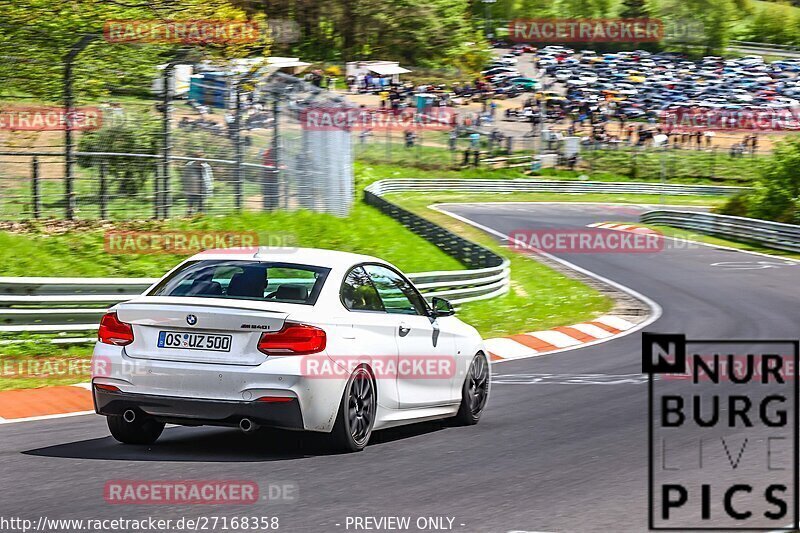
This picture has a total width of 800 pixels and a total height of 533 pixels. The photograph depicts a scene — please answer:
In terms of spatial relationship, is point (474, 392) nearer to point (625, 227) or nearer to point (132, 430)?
point (132, 430)

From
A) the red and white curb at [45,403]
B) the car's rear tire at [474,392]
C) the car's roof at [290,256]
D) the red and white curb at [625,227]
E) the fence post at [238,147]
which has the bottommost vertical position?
the red and white curb at [625,227]

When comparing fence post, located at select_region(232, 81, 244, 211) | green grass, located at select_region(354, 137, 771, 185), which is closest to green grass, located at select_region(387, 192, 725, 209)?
green grass, located at select_region(354, 137, 771, 185)

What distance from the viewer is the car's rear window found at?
7.67 m

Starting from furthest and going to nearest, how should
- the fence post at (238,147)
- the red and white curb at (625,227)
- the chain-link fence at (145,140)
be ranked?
the red and white curb at (625,227) → the fence post at (238,147) → the chain-link fence at (145,140)

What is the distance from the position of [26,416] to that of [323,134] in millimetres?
13864

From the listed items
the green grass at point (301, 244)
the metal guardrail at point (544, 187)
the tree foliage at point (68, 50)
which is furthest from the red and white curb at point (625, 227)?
the tree foliage at point (68, 50)

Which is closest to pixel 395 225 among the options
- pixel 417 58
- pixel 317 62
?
pixel 317 62

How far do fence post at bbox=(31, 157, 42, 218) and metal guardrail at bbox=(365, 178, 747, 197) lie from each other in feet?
117

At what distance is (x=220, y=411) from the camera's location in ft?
23.7

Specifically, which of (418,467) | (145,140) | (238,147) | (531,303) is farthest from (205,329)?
Answer: (531,303)

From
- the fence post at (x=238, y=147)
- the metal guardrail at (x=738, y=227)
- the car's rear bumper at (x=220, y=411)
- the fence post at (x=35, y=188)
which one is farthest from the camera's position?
the metal guardrail at (x=738, y=227)

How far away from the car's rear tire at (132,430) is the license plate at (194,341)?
0.74m

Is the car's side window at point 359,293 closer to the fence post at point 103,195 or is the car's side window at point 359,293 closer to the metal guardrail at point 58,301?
the metal guardrail at point 58,301

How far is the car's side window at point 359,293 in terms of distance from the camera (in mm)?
7977
